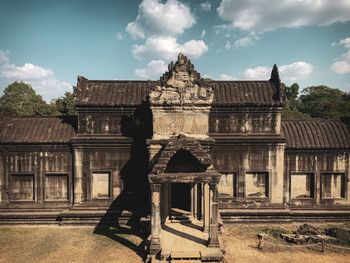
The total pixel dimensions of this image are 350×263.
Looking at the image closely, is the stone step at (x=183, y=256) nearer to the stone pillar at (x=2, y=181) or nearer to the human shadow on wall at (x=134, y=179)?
the human shadow on wall at (x=134, y=179)

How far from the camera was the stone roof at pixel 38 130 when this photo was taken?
A: 1902cm

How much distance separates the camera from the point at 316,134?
1983 cm

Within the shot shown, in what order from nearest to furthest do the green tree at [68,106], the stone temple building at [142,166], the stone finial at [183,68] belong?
the stone finial at [183,68]
the stone temple building at [142,166]
the green tree at [68,106]

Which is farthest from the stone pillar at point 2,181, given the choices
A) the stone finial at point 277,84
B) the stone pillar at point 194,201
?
the stone finial at point 277,84

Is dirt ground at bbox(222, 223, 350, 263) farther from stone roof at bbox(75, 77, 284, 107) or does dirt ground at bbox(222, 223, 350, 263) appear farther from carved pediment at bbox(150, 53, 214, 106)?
stone roof at bbox(75, 77, 284, 107)

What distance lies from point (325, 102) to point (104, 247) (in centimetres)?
7116

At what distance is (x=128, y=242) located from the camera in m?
15.9

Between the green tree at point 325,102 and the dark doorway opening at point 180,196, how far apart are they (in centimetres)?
4596

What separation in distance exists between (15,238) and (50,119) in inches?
298

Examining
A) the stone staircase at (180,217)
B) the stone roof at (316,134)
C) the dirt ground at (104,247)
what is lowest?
the dirt ground at (104,247)

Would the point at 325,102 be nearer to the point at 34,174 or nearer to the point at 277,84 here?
the point at 277,84

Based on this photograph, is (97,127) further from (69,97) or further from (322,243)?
(69,97)

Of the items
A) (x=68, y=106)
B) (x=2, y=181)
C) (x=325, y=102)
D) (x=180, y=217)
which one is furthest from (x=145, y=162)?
(x=325, y=102)

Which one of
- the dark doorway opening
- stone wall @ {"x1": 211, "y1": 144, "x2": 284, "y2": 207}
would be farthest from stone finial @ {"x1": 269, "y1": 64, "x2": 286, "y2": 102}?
the dark doorway opening
